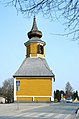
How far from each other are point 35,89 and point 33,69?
219 inches

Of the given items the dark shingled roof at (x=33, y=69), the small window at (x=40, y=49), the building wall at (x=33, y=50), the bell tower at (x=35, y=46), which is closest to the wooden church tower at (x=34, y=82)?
the dark shingled roof at (x=33, y=69)

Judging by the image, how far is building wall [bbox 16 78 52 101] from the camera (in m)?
66.3

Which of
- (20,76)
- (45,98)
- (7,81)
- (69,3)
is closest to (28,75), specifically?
(20,76)

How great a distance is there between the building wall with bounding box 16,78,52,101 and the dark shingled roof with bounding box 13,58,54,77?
1159 millimetres

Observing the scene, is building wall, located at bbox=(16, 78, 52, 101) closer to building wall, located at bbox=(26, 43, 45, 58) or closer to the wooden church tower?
the wooden church tower

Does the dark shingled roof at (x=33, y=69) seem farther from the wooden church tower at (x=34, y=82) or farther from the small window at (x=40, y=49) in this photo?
the small window at (x=40, y=49)

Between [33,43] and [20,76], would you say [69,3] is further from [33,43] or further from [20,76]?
[33,43]

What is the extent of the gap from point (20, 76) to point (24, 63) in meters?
5.64

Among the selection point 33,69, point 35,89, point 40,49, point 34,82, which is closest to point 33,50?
point 40,49

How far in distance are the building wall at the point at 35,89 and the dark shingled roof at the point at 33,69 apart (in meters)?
1.16

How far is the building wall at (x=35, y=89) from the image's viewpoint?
66312 mm

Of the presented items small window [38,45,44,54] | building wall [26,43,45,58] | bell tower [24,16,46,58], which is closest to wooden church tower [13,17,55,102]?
building wall [26,43,45,58]

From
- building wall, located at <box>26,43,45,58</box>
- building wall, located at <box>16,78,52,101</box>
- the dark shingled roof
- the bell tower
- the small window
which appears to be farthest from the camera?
the small window

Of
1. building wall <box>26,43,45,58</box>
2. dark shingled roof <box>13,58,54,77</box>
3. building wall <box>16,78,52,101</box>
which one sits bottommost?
building wall <box>16,78,52,101</box>
